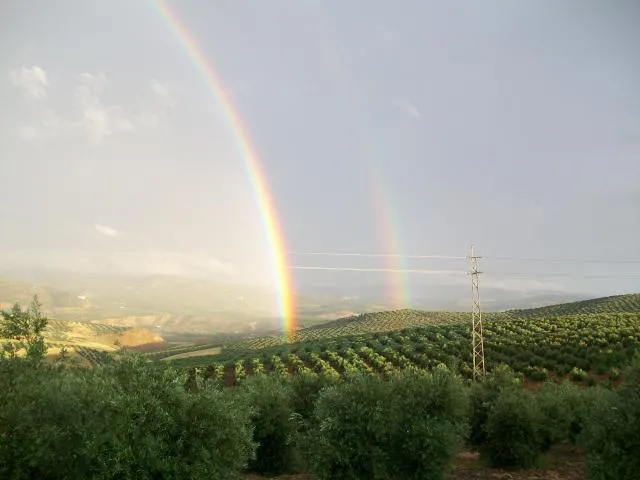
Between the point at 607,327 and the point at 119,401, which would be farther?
the point at 607,327

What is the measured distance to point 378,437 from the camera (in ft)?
50.9

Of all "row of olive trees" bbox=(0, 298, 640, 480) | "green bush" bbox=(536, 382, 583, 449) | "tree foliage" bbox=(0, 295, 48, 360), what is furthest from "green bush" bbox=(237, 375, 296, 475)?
"tree foliage" bbox=(0, 295, 48, 360)

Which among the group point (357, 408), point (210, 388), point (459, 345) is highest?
point (210, 388)

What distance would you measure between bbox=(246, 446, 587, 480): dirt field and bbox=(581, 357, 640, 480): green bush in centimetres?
495

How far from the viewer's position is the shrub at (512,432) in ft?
65.9

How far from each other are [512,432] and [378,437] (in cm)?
861

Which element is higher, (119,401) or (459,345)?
(119,401)

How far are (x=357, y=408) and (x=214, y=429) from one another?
5.43 metres

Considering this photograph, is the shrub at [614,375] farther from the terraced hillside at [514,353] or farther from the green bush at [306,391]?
the green bush at [306,391]

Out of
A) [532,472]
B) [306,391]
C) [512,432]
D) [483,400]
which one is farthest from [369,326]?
[532,472]

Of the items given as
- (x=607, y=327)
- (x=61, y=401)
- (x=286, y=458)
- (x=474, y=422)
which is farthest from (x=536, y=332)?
(x=61, y=401)

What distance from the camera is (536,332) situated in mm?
67938

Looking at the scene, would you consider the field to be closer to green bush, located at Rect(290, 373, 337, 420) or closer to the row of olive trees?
green bush, located at Rect(290, 373, 337, 420)

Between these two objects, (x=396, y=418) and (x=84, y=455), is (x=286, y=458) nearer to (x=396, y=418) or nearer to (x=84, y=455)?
(x=396, y=418)
